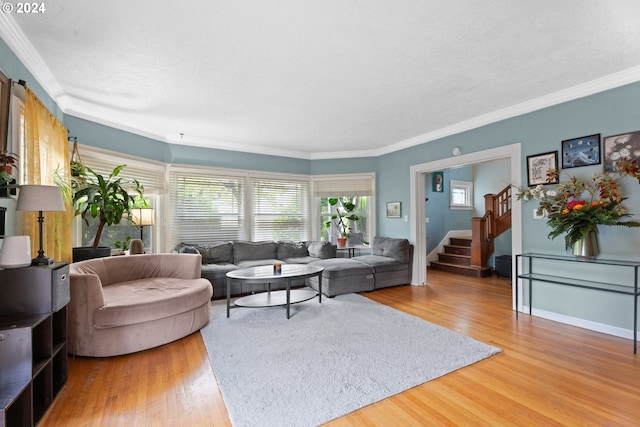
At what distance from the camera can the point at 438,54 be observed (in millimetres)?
2586

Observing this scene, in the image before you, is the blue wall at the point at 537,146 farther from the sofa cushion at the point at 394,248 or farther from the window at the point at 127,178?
the sofa cushion at the point at 394,248

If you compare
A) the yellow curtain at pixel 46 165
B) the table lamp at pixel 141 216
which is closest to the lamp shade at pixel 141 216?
the table lamp at pixel 141 216

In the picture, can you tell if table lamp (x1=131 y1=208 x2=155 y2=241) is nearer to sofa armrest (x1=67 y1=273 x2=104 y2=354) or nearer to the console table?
sofa armrest (x1=67 y1=273 x2=104 y2=354)

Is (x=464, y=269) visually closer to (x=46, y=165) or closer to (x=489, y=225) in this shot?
(x=489, y=225)

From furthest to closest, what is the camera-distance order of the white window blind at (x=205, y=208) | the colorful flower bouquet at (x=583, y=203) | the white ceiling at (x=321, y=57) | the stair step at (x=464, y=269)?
the stair step at (x=464, y=269)
the white window blind at (x=205, y=208)
the colorful flower bouquet at (x=583, y=203)
the white ceiling at (x=321, y=57)

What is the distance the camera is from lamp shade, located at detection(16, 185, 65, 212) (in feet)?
6.44

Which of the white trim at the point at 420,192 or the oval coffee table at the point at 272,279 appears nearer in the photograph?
the oval coffee table at the point at 272,279

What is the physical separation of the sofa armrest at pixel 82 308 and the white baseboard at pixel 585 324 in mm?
4634

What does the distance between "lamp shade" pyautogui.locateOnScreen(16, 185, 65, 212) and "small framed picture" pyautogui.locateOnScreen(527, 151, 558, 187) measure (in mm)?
4692

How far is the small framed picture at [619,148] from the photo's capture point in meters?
2.90

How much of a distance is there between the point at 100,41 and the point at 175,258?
2.39 meters

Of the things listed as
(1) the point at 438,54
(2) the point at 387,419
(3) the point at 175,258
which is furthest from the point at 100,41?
(2) the point at 387,419

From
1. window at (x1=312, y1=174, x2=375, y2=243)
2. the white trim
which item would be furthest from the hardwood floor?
window at (x1=312, y1=174, x2=375, y2=243)

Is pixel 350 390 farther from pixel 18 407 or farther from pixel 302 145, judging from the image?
pixel 302 145
